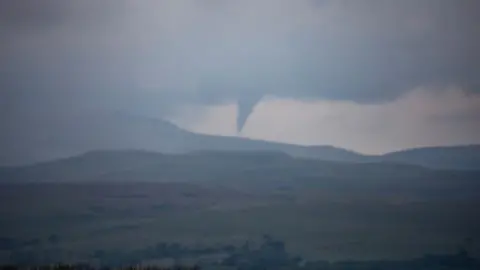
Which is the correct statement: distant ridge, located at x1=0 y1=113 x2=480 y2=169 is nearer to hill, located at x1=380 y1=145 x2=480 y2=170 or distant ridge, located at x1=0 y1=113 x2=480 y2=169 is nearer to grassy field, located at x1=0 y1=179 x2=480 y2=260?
hill, located at x1=380 y1=145 x2=480 y2=170

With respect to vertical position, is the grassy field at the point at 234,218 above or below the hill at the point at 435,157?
below

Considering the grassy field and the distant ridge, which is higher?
the distant ridge

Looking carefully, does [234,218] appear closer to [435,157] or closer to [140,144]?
[140,144]

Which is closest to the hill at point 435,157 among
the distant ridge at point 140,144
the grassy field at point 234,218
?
the distant ridge at point 140,144

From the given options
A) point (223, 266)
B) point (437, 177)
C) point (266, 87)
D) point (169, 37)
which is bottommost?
point (223, 266)

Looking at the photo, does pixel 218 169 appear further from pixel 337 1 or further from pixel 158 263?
pixel 337 1

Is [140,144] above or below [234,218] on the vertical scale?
above

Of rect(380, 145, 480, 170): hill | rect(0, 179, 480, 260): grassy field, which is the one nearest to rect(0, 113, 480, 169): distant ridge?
rect(380, 145, 480, 170): hill

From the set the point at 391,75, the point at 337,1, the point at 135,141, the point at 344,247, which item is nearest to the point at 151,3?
the point at 135,141

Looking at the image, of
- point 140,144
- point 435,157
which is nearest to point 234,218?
point 140,144

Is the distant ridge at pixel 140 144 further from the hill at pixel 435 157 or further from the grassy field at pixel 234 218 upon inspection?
the grassy field at pixel 234 218

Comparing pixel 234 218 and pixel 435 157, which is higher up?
pixel 435 157
